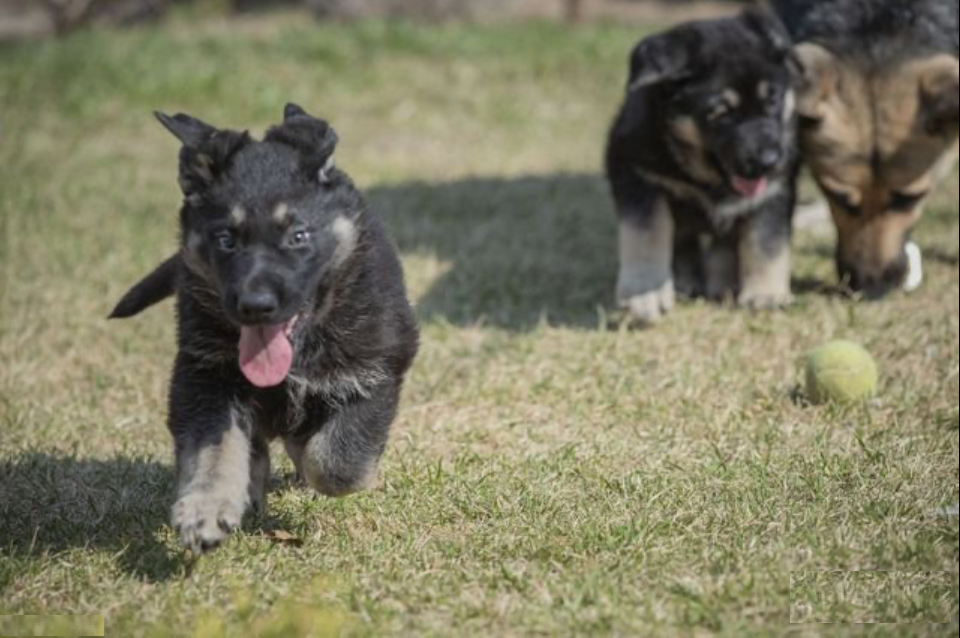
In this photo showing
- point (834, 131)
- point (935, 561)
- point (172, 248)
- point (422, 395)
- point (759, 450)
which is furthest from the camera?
point (172, 248)

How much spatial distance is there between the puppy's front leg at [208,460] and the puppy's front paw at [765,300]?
3.14 m

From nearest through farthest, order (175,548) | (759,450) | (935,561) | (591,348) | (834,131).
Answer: (935,561) < (175,548) < (759,450) < (591,348) < (834,131)

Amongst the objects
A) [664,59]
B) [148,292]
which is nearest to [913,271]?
[664,59]

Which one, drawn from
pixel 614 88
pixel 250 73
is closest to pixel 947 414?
pixel 614 88

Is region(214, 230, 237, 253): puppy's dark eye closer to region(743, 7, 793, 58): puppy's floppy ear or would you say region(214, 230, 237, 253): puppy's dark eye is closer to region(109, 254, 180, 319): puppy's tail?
region(109, 254, 180, 319): puppy's tail

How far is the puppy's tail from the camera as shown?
452 cm

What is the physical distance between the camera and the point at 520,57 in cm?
1231

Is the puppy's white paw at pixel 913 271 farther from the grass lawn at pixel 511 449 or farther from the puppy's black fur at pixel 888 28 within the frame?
the puppy's black fur at pixel 888 28

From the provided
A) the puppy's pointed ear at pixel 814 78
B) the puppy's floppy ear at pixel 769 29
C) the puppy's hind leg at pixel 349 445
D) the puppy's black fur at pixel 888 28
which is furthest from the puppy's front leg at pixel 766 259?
the puppy's hind leg at pixel 349 445

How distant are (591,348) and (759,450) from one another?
1.45m

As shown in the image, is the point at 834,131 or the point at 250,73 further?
the point at 250,73

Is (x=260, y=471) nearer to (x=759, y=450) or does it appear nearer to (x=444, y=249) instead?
(x=759, y=450)

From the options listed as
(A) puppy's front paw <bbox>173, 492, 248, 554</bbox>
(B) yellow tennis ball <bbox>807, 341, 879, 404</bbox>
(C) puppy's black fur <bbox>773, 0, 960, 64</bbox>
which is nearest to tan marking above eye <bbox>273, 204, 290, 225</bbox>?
(A) puppy's front paw <bbox>173, 492, 248, 554</bbox>

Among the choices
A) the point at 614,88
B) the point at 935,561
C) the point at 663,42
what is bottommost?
the point at 614,88
